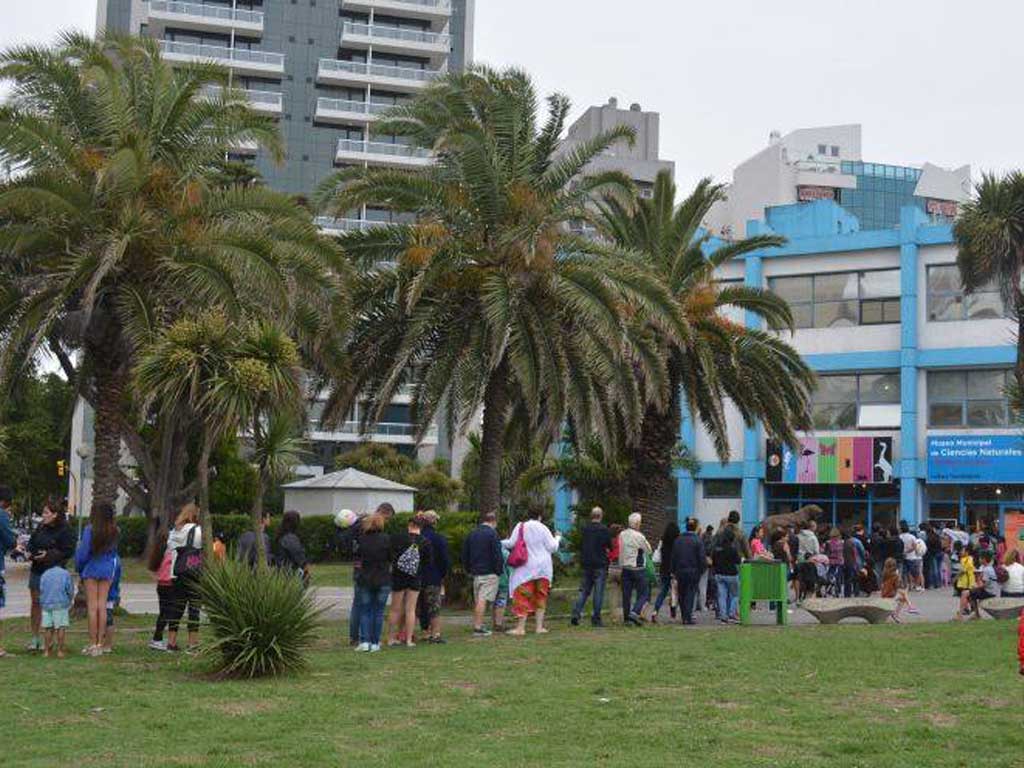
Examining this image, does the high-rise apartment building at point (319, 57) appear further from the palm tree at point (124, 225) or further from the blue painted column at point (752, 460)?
the palm tree at point (124, 225)

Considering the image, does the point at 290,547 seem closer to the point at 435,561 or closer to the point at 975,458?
the point at 435,561

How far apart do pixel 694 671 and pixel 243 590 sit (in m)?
4.46

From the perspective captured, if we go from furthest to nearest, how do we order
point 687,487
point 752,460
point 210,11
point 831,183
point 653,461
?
1. point 831,183
2. point 210,11
3. point 687,487
4. point 752,460
5. point 653,461

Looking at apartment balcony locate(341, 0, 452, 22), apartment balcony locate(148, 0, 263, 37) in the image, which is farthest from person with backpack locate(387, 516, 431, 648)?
apartment balcony locate(341, 0, 452, 22)

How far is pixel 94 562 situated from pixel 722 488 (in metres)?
37.0

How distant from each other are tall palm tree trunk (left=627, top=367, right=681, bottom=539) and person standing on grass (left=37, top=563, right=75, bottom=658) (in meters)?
14.4

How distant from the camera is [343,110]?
74625 mm

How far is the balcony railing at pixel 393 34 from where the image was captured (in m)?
75.3

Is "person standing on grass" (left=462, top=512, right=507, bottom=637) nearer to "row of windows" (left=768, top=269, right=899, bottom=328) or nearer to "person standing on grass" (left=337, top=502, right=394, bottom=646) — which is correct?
"person standing on grass" (left=337, top=502, right=394, bottom=646)

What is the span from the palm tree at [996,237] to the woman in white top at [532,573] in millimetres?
12685

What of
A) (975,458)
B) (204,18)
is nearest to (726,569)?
(975,458)

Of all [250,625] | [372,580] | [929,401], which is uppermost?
[929,401]

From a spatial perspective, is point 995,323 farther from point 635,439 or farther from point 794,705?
point 794,705

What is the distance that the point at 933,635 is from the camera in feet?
55.8
